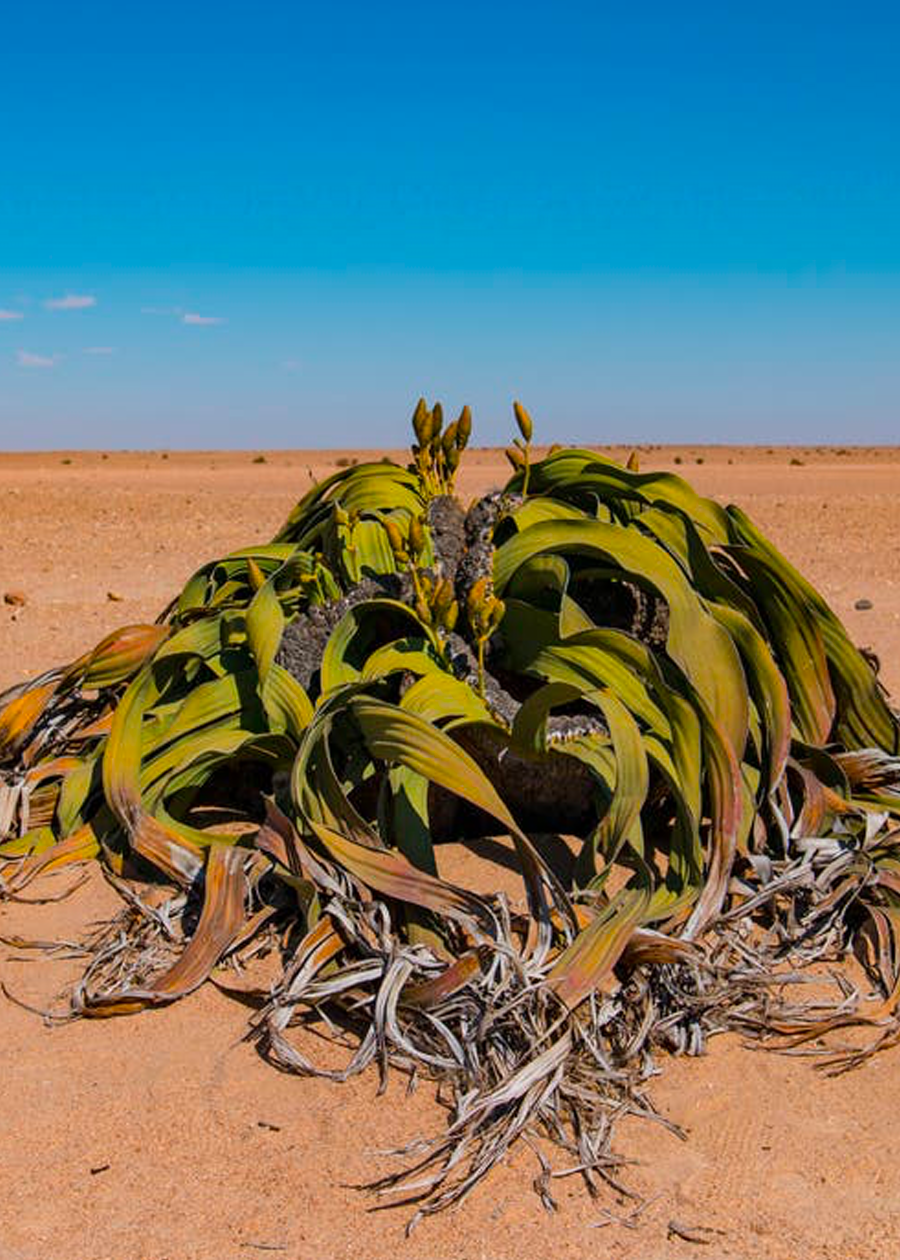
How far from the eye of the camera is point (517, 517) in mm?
2473

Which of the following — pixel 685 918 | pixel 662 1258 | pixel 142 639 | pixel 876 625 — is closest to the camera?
pixel 662 1258

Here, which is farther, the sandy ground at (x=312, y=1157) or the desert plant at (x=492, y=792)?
the desert plant at (x=492, y=792)

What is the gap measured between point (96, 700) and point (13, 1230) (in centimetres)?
147

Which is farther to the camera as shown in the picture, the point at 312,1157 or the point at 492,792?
the point at 492,792

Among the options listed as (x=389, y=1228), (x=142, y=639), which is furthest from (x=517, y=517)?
(x=389, y=1228)

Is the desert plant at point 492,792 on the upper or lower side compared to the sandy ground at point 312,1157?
upper

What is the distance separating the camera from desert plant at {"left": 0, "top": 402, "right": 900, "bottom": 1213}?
5.65 feet

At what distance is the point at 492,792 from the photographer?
1.84 metres

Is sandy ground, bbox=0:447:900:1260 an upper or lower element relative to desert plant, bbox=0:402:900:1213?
lower

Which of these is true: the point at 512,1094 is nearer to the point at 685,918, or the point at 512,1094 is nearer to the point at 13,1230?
the point at 685,918

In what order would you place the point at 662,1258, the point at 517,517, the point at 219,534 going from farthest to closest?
the point at 219,534 < the point at 517,517 < the point at 662,1258

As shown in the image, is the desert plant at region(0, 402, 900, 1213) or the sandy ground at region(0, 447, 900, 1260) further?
the desert plant at region(0, 402, 900, 1213)

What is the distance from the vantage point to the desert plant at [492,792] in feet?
5.65

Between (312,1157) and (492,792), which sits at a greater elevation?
(492,792)
